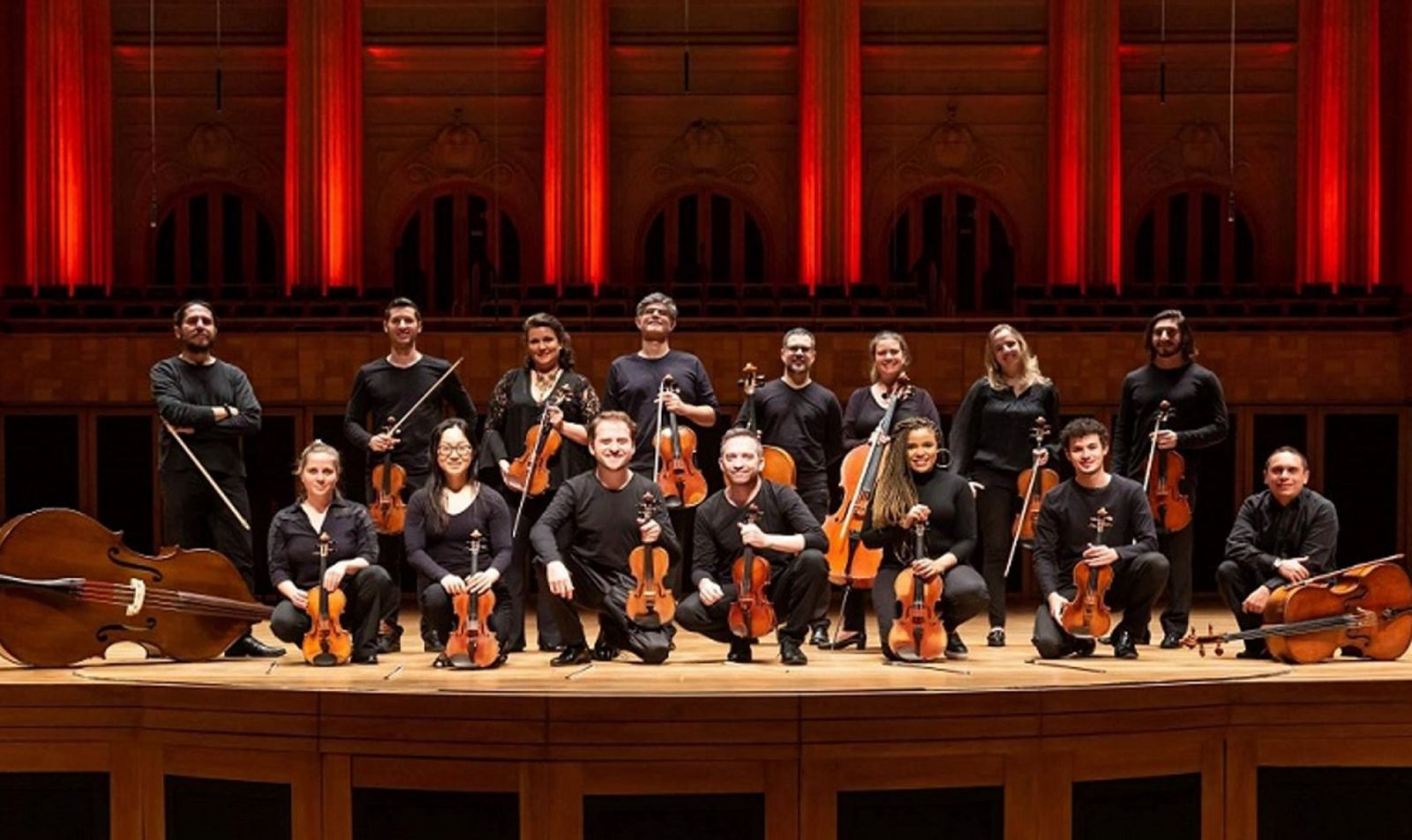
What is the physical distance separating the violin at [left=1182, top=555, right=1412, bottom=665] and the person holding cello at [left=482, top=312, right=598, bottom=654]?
91.0 inches

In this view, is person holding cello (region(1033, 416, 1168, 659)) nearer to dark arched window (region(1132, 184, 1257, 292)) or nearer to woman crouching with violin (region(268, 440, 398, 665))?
woman crouching with violin (region(268, 440, 398, 665))

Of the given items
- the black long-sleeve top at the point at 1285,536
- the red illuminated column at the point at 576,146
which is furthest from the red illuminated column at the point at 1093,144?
the black long-sleeve top at the point at 1285,536

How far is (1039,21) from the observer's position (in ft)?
43.9

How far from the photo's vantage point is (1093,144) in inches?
507

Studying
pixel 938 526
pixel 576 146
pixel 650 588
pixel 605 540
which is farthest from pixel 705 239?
pixel 650 588

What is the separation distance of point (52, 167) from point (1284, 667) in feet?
33.5

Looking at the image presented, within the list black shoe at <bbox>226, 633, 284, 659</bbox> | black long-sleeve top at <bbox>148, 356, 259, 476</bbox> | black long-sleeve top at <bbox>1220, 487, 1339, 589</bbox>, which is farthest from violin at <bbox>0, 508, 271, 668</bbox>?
black long-sleeve top at <bbox>1220, 487, 1339, 589</bbox>

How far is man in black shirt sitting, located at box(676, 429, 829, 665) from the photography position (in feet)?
17.5

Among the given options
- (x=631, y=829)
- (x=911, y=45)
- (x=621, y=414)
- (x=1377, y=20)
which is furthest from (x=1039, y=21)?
(x=631, y=829)

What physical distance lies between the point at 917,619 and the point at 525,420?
1.57 meters

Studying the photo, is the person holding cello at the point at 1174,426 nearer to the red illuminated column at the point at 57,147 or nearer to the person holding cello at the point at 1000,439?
the person holding cello at the point at 1000,439

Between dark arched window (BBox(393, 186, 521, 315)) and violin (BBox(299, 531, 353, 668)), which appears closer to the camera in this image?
violin (BBox(299, 531, 353, 668))

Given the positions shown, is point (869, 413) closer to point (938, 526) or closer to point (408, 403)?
point (938, 526)

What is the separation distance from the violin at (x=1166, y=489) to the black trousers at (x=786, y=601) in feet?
4.31
